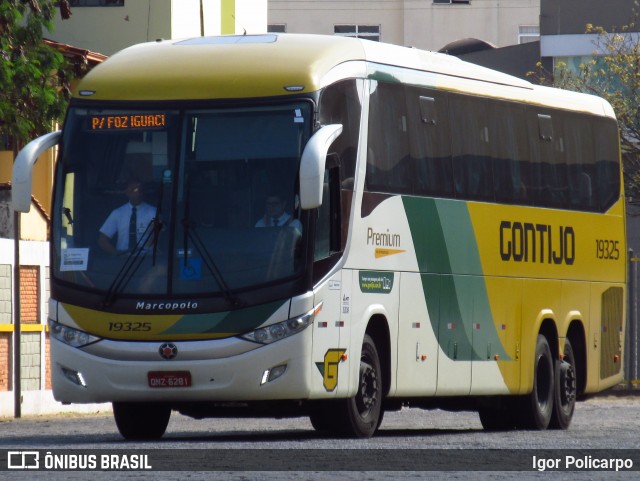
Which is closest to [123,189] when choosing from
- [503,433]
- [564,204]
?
[503,433]

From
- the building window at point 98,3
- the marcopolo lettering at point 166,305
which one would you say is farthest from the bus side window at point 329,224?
the building window at point 98,3

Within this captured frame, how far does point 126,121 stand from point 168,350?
2.14m

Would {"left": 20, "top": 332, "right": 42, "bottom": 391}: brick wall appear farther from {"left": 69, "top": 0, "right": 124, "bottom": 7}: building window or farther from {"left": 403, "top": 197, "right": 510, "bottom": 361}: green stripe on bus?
{"left": 69, "top": 0, "right": 124, "bottom": 7}: building window

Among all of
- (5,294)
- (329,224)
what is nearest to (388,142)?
(329,224)

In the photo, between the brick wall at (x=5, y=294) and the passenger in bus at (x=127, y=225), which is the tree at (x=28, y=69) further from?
the passenger in bus at (x=127, y=225)

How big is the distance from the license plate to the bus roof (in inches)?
95.4

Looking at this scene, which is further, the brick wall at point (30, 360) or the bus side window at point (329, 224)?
the brick wall at point (30, 360)

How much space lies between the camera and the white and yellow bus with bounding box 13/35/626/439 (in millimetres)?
15633

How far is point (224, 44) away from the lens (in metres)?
17.0

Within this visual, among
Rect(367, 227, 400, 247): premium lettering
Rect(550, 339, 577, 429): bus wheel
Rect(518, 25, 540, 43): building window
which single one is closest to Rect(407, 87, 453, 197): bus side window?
Rect(367, 227, 400, 247): premium lettering

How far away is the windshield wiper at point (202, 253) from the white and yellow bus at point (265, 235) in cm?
2

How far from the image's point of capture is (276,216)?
15750mm

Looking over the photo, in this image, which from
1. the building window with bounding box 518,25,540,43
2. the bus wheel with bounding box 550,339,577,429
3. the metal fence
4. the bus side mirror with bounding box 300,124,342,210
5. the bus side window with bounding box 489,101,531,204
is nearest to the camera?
the bus side mirror with bounding box 300,124,342,210

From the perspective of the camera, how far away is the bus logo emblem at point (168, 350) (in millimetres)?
15625
